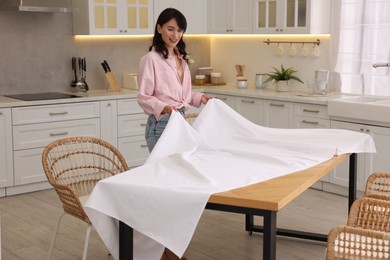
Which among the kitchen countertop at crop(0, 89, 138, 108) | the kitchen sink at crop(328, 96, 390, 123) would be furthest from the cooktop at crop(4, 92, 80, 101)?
the kitchen sink at crop(328, 96, 390, 123)

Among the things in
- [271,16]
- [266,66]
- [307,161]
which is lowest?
[307,161]

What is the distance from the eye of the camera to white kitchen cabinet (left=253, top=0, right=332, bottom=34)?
5.83 metres

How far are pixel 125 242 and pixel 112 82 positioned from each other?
384 centimetres

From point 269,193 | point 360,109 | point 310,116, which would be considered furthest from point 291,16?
point 269,193

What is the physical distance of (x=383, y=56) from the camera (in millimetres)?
5496

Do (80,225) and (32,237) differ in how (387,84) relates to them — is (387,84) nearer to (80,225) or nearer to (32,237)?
(80,225)

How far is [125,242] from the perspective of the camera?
Result: 2.58 meters

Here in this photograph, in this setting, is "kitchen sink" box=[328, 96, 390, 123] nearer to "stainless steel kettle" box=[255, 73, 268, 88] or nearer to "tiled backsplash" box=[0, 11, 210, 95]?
"stainless steel kettle" box=[255, 73, 268, 88]

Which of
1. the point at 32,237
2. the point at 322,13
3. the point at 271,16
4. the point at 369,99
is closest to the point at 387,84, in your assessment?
the point at 369,99

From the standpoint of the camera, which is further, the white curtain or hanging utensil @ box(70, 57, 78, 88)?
hanging utensil @ box(70, 57, 78, 88)

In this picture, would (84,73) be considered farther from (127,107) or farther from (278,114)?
(278,114)

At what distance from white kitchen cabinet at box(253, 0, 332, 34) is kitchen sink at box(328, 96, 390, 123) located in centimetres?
87

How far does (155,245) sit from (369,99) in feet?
11.0

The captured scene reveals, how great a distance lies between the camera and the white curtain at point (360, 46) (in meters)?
5.50
